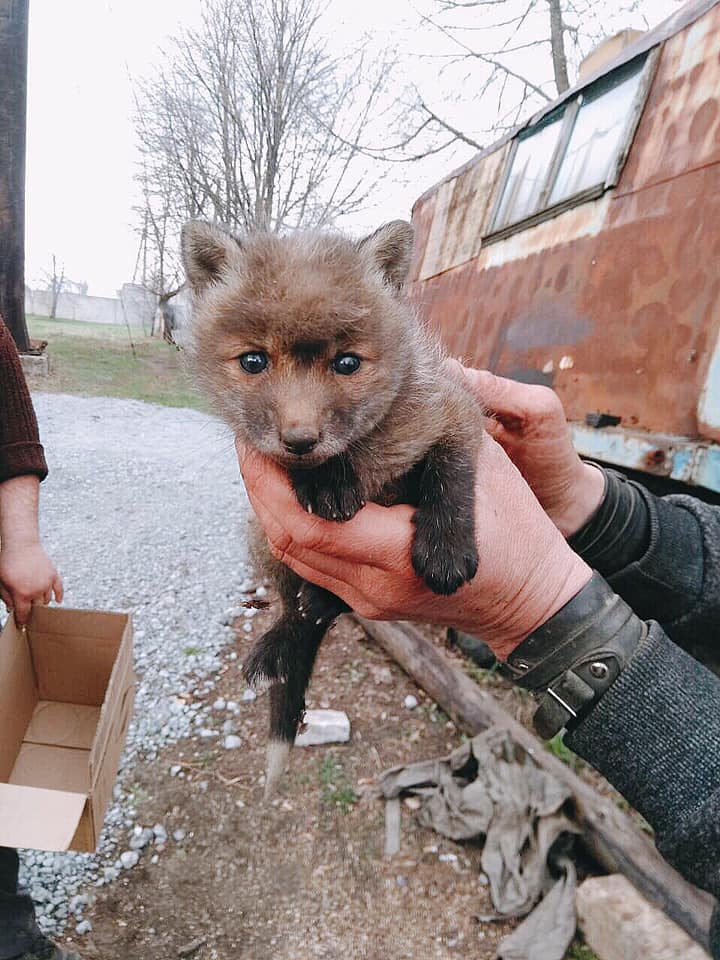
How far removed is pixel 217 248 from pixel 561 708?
5.01 feet

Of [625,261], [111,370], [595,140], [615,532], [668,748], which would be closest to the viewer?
[668,748]

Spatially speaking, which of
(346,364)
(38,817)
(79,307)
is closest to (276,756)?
(38,817)

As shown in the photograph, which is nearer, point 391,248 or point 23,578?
point 391,248

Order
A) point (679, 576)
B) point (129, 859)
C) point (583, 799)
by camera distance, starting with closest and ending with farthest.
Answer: point (679, 576), point (129, 859), point (583, 799)

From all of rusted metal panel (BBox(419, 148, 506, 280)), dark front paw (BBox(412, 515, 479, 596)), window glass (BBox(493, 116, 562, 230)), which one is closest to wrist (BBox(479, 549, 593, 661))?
dark front paw (BBox(412, 515, 479, 596))

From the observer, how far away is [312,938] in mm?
2842

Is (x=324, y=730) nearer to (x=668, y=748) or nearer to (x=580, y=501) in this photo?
(x=580, y=501)

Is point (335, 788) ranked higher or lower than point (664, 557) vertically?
lower

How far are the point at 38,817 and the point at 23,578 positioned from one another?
3.40 feet

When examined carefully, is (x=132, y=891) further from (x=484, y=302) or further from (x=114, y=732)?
(x=484, y=302)

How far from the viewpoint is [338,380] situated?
1.54 metres

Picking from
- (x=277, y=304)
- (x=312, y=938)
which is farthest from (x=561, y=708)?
(x=312, y=938)

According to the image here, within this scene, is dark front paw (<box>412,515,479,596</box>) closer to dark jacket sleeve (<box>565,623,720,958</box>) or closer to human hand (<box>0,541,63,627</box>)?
dark jacket sleeve (<box>565,623,720,958</box>)

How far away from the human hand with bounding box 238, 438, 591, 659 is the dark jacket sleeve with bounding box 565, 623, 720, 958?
250 millimetres
